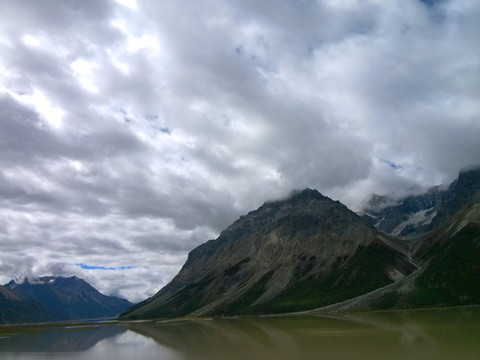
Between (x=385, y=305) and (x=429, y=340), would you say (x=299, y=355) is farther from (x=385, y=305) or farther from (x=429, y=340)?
(x=385, y=305)

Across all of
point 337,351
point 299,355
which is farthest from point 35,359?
point 337,351

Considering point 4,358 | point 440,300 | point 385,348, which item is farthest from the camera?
point 440,300

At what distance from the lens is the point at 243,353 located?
5769 centimetres

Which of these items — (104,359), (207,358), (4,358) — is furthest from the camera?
(4,358)

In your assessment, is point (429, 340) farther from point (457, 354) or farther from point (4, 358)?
point (4, 358)

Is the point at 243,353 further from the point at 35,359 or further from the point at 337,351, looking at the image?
the point at 35,359

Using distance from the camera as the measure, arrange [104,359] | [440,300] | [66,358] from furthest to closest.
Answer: [440,300], [66,358], [104,359]

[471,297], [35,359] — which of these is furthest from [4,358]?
[471,297]

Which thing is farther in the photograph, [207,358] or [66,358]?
[66,358]

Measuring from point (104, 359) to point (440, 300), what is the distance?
166 m

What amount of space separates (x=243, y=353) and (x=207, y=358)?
561 cm

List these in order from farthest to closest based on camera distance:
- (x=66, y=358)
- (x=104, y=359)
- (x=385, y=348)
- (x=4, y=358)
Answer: (x=4, y=358) → (x=66, y=358) → (x=104, y=359) → (x=385, y=348)

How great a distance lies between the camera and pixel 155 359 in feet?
192

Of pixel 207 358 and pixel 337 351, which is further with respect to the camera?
pixel 207 358
